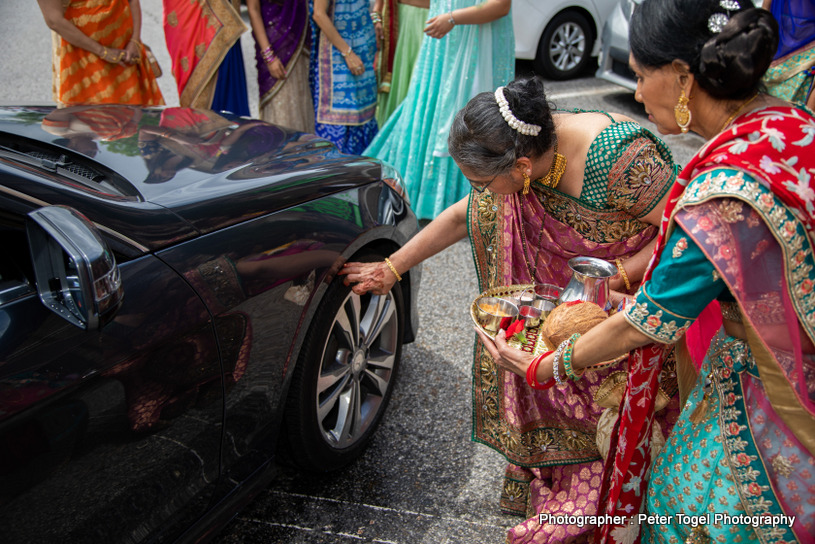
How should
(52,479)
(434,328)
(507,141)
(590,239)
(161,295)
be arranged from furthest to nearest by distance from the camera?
1. (434,328)
2. (590,239)
3. (507,141)
4. (161,295)
5. (52,479)

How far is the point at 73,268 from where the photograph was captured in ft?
4.34

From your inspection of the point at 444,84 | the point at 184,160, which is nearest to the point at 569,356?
the point at 184,160

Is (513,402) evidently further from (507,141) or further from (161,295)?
(161,295)

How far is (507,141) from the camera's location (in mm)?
1872

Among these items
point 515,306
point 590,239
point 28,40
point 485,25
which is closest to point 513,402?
point 515,306

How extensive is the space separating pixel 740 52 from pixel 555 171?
820 millimetres

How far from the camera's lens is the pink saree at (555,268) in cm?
191

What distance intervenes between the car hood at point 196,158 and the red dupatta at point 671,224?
1.09m

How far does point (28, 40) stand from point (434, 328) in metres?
7.65

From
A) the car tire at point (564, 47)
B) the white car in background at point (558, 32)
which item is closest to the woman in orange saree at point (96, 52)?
the white car in background at point (558, 32)

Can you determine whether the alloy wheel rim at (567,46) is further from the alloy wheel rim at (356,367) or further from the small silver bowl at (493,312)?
the small silver bowl at (493,312)

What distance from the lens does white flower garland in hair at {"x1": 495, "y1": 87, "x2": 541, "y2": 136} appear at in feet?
6.05

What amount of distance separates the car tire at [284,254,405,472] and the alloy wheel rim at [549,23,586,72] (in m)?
5.69

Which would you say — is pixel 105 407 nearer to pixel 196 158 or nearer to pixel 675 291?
pixel 196 158
